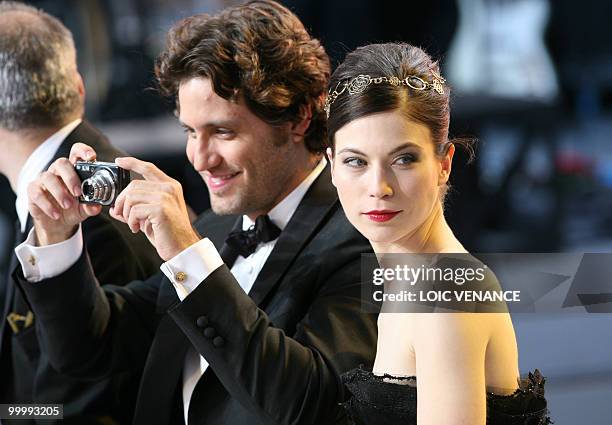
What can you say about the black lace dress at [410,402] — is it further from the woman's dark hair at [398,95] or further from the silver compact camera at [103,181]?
the silver compact camera at [103,181]

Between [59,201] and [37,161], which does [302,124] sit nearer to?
[59,201]

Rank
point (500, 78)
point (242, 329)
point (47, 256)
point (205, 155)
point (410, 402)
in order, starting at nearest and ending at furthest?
point (410, 402) → point (242, 329) → point (205, 155) → point (47, 256) → point (500, 78)

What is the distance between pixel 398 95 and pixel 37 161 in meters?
0.86

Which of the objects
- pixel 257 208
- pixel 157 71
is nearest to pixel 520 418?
pixel 257 208

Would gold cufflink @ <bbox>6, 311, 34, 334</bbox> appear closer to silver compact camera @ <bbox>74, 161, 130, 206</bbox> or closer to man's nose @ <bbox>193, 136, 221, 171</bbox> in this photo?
silver compact camera @ <bbox>74, 161, 130, 206</bbox>

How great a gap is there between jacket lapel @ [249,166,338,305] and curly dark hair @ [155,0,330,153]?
3.2 inches

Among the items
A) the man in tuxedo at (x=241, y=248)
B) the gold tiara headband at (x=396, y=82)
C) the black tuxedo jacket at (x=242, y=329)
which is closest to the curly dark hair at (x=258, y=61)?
the man in tuxedo at (x=241, y=248)

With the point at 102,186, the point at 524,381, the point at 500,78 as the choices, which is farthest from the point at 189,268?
the point at 500,78

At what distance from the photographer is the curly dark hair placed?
1499 mm

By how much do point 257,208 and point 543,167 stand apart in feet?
6.69

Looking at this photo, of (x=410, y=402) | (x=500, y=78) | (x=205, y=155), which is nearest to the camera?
(x=410, y=402)

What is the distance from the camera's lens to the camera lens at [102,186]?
4.77 feet

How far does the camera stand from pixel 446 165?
129cm

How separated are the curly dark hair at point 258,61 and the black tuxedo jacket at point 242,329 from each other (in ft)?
0.41
